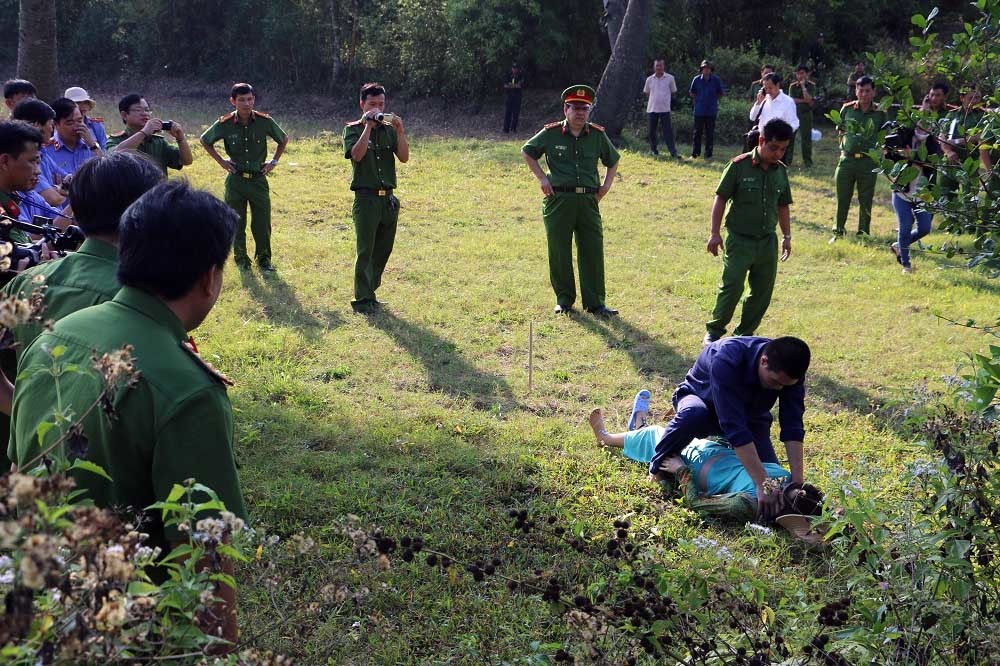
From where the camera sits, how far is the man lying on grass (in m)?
4.63

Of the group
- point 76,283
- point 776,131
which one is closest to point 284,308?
point 776,131

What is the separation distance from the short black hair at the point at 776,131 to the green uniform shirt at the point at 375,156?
3.21 metres

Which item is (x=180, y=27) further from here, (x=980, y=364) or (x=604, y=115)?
(x=980, y=364)

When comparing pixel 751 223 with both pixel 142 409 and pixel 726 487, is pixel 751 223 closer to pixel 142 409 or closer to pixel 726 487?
pixel 726 487

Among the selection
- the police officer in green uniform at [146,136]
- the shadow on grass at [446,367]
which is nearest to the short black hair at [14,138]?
the shadow on grass at [446,367]

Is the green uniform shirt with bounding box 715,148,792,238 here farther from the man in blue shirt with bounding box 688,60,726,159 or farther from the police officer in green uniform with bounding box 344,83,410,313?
the man in blue shirt with bounding box 688,60,726,159

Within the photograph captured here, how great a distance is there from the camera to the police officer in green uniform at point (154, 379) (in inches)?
82.2

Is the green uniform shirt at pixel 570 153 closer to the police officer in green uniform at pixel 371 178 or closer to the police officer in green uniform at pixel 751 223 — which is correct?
the police officer in green uniform at pixel 371 178

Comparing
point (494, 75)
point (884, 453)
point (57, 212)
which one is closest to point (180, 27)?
point (494, 75)

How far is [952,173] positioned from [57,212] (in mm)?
4579

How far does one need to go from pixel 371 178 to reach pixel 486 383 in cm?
254

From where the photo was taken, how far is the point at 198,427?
2113 millimetres

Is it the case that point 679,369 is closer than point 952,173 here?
No

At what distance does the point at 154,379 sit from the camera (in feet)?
6.86
